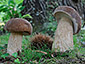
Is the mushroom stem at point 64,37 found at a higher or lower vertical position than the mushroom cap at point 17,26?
lower

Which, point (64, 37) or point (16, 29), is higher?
point (16, 29)

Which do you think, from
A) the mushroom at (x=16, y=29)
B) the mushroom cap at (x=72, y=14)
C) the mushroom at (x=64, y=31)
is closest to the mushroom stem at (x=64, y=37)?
the mushroom at (x=64, y=31)

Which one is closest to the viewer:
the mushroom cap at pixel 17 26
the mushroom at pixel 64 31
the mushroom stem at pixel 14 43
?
the mushroom cap at pixel 17 26

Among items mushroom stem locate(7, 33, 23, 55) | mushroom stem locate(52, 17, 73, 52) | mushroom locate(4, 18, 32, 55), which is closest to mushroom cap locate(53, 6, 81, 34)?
mushroom stem locate(52, 17, 73, 52)

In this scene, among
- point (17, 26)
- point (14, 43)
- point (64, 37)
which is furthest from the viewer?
point (64, 37)

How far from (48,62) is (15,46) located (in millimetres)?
768

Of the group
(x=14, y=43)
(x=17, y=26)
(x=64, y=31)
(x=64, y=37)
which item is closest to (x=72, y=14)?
(x=64, y=31)

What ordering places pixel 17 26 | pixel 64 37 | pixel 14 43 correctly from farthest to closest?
pixel 64 37 → pixel 14 43 → pixel 17 26

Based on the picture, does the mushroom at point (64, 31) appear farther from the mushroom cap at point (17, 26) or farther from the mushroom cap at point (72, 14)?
the mushroom cap at point (17, 26)

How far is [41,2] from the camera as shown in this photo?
4465 millimetres

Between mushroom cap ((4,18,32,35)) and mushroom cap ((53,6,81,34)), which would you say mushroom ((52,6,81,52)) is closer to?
mushroom cap ((53,6,81,34))

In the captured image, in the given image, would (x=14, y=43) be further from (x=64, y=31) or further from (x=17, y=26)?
(x=64, y=31)

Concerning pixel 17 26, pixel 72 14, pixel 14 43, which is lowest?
pixel 14 43

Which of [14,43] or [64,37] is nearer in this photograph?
[14,43]
